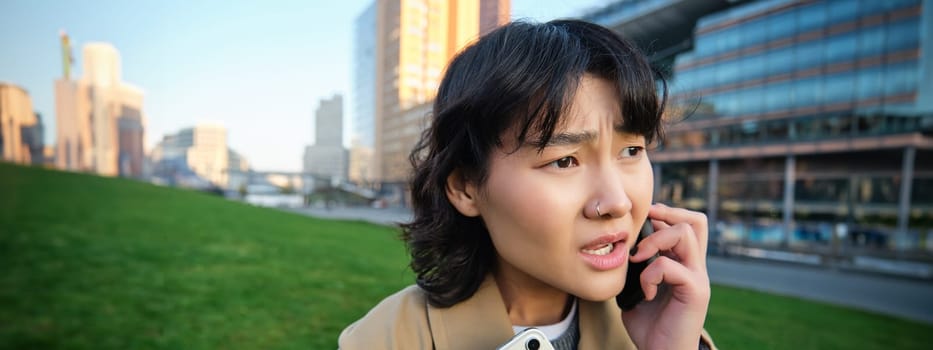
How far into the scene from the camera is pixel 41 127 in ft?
17.6

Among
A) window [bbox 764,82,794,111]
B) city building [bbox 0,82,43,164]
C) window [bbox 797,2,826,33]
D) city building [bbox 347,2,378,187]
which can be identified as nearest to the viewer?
city building [bbox 0,82,43,164]

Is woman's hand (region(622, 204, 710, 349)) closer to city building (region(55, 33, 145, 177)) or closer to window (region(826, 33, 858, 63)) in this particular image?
city building (region(55, 33, 145, 177))

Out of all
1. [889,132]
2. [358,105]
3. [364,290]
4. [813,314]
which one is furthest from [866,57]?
[358,105]

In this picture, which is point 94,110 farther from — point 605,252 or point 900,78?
point 900,78

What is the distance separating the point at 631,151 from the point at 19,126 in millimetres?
7275

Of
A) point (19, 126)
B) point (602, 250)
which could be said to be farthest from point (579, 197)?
point (19, 126)

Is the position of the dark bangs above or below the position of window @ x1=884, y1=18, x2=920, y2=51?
below

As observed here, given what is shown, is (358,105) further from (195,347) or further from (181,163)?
(195,347)

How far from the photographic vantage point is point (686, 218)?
1228 mm

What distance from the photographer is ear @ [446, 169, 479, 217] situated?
1233 millimetres

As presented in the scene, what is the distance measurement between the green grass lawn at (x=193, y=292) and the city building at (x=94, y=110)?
3.41 feet

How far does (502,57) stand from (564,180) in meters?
0.36

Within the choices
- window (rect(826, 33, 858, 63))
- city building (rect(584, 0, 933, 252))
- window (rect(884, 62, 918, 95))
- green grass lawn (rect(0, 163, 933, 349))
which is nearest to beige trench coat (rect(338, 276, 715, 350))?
green grass lawn (rect(0, 163, 933, 349))

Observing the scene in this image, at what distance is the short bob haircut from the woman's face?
0.04m
